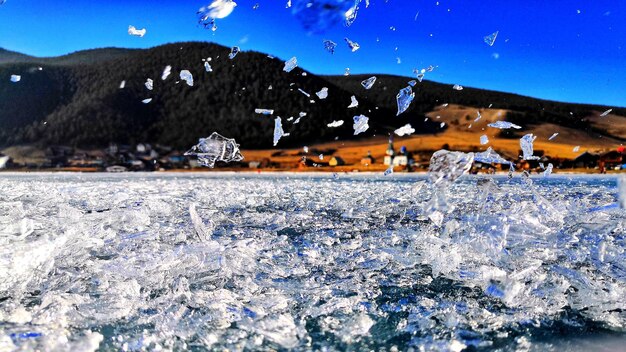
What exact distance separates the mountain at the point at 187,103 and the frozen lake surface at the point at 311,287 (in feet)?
139

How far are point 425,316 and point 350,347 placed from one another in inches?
26.7

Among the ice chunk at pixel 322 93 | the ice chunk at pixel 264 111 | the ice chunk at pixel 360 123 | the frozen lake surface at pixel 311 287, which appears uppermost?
the ice chunk at pixel 322 93

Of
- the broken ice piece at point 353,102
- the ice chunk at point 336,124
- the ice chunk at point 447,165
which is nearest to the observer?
the ice chunk at point 447,165

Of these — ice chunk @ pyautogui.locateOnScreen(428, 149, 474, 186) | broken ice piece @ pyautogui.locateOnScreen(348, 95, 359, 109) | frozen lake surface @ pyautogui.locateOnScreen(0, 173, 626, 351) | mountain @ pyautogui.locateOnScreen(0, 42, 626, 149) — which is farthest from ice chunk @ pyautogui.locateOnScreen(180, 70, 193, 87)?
frozen lake surface @ pyautogui.locateOnScreen(0, 173, 626, 351)

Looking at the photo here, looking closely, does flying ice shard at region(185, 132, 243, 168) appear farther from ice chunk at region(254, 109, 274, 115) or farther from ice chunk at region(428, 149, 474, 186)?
ice chunk at region(428, 149, 474, 186)

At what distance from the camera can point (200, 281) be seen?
3.73 meters

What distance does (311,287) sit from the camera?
3.61m

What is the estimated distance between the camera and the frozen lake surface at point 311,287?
2.62 m

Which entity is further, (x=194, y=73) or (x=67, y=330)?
(x=194, y=73)

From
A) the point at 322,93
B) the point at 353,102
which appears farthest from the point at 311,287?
the point at 322,93

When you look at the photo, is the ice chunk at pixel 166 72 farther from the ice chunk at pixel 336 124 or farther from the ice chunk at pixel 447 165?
the ice chunk at pixel 447 165

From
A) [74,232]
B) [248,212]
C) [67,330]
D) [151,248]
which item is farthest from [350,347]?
[248,212]

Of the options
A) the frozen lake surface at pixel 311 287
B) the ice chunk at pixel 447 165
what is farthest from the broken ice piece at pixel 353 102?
the frozen lake surface at pixel 311 287

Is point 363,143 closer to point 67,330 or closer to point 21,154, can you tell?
point 21,154
